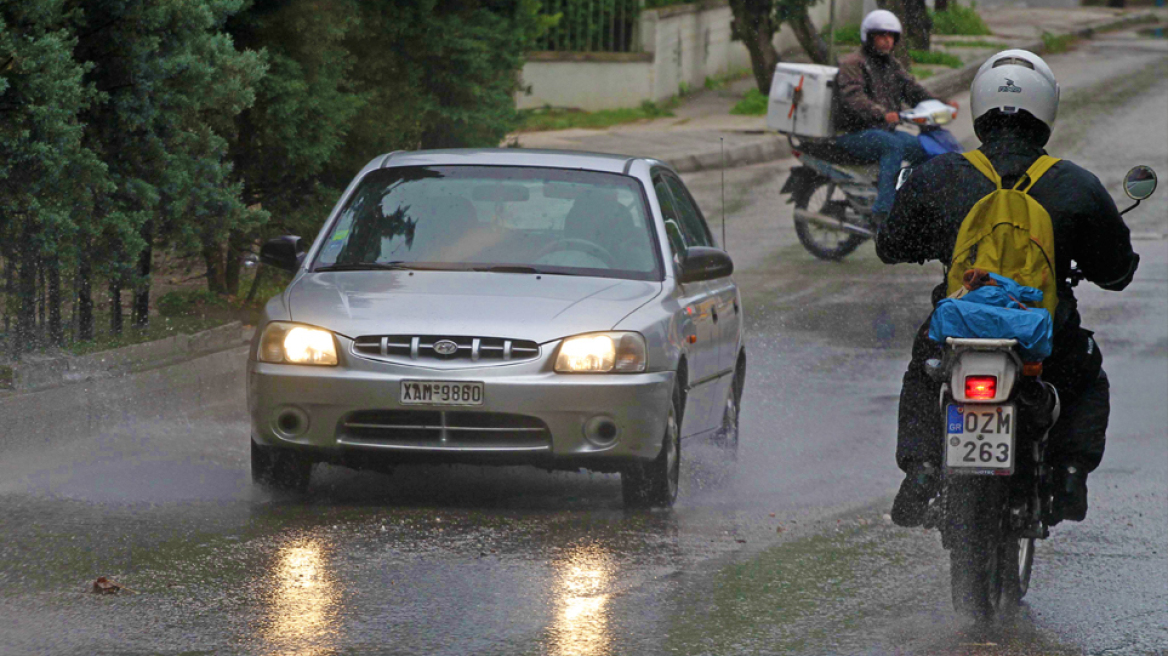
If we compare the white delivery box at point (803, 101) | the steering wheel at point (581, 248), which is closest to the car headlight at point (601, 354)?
the steering wheel at point (581, 248)

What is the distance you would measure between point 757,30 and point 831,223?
1058 centimetres

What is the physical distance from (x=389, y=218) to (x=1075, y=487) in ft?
11.9

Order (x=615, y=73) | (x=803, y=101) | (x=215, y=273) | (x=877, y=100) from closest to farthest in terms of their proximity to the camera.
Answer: (x=215, y=273) → (x=877, y=100) → (x=803, y=101) → (x=615, y=73)

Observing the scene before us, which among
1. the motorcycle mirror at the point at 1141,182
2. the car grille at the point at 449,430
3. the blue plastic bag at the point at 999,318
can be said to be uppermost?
the motorcycle mirror at the point at 1141,182

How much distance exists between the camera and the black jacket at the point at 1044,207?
5.71 m

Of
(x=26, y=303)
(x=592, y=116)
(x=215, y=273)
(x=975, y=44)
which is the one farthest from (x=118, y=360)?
(x=975, y=44)

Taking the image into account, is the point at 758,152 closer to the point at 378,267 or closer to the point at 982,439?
the point at 378,267

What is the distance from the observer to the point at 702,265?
26.6 feet

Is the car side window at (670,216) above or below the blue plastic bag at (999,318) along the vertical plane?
below

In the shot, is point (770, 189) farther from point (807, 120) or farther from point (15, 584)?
point (15, 584)

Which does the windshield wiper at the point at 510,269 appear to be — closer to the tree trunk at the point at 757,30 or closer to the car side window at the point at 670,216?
the car side window at the point at 670,216

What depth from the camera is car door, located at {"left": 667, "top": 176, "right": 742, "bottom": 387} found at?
8672mm

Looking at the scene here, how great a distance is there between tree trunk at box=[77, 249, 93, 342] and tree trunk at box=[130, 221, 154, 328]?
13.2 inches

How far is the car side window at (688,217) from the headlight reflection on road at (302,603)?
2993 mm
